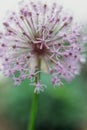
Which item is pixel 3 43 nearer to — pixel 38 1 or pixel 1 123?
pixel 38 1

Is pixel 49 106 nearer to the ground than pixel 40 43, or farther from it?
nearer to the ground

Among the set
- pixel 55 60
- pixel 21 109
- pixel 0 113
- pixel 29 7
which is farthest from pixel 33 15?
pixel 0 113

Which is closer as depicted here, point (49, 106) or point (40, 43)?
point (40, 43)

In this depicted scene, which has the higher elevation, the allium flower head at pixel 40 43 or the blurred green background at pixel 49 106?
the allium flower head at pixel 40 43

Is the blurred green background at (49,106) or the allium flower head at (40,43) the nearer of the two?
the allium flower head at (40,43)
